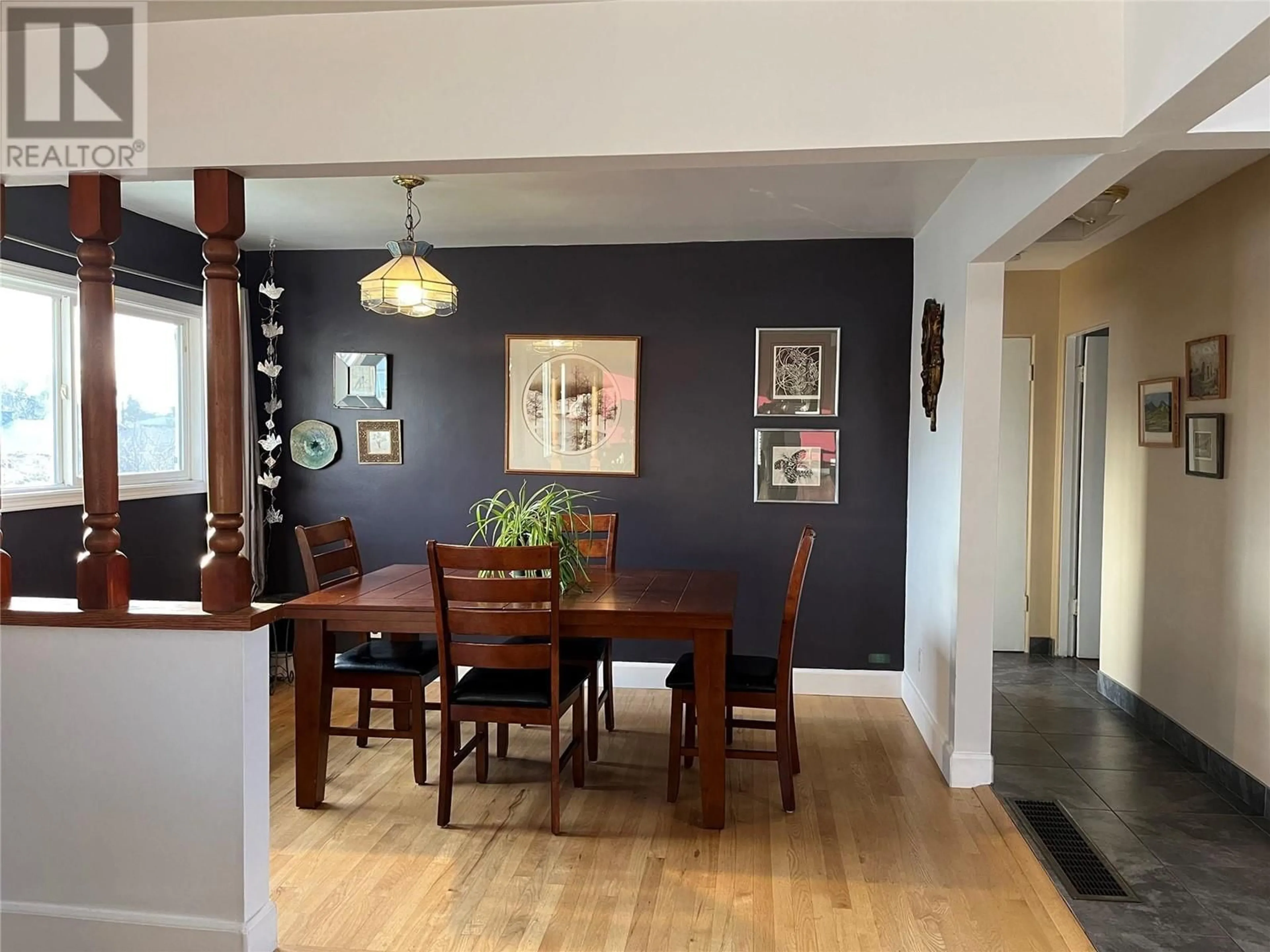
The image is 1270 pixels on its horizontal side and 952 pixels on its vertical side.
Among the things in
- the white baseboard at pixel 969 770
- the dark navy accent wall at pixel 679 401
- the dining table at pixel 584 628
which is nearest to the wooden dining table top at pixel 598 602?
the dining table at pixel 584 628

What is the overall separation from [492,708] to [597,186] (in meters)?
2.09

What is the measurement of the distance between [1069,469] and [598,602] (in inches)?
139

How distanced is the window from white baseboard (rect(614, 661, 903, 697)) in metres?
2.61

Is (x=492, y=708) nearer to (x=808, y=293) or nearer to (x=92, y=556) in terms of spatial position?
(x=92, y=556)

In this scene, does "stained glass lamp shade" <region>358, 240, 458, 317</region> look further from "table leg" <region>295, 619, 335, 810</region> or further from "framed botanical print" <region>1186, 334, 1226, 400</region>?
"framed botanical print" <region>1186, 334, 1226, 400</region>

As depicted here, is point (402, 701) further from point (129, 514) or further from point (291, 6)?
point (291, 6)

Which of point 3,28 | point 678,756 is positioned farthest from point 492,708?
point 3,28

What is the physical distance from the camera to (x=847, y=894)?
8.70ft

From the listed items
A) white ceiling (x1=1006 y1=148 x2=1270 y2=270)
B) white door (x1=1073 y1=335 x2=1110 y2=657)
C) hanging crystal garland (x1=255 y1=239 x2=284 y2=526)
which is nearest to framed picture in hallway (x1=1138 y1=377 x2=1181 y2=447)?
white ceiling (x1=1006 y1=148 x2=1270 y2=270)

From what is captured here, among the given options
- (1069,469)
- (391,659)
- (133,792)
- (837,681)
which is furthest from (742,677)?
(1069,469)

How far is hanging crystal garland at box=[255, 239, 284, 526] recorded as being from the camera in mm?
4934

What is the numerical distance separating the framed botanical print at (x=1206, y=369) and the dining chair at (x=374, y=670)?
3.28 meters

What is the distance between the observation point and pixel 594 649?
3.66 metres

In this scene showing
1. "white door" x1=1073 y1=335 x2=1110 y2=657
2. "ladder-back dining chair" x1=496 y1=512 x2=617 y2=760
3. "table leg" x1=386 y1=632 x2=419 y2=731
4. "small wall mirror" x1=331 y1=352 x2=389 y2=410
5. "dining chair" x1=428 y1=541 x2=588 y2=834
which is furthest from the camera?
"white door" x1=1073 y1=335 x2=1110 y2=657
